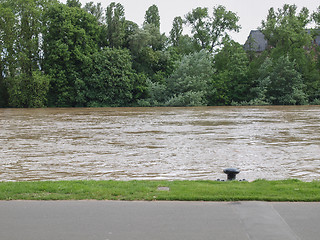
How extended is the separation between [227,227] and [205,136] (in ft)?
39.3

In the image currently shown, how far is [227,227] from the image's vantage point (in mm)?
4590

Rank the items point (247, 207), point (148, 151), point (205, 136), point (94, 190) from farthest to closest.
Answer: point (205, 136) < point (148, 151) < point (94, 190) < point (247, 207)

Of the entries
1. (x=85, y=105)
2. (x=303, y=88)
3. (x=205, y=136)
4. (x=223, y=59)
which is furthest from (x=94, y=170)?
(x=223, y=59)

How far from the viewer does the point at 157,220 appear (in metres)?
4.86

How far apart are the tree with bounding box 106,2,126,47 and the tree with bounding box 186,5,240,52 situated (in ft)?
40.6

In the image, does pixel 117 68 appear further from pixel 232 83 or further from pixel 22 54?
→ pixel 232 83

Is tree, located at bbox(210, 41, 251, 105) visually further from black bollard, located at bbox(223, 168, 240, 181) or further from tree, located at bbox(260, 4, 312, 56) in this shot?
black bollard, located at bbox(223, 168, 240, 181)

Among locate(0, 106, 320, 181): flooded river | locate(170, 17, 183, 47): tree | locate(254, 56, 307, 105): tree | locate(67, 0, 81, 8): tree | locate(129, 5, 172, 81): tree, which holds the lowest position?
locate(0, 106, 320, 181): flooded river

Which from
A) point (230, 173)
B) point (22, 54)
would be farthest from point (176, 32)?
point (230, 173)

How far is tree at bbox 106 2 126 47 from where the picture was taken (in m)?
49.3

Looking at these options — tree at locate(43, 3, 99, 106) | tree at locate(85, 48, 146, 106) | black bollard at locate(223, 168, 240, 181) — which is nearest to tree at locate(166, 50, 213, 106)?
tree at locate(85, 48, 146, 106)

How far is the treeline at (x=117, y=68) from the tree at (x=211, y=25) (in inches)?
290

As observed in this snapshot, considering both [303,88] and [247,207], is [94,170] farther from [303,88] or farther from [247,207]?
[303,88]

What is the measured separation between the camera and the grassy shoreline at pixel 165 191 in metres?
5.77
